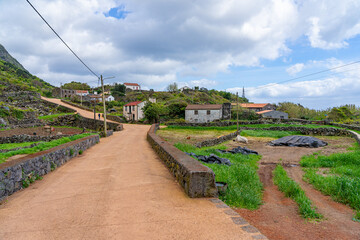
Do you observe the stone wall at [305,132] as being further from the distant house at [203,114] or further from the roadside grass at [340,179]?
the distant house at [203,114]

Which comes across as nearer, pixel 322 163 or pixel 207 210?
pixel 207 210

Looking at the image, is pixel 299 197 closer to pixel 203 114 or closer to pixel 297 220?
pixel 297 220

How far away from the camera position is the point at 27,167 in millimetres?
6379

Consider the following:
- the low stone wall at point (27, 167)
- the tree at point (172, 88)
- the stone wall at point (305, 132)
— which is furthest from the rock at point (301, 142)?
the tree at point (172, 88)

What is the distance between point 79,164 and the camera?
370 inches

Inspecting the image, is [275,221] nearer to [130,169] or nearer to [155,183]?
[155,183]

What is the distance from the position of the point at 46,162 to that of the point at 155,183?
4.31 m

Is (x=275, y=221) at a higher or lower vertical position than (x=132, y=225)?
lower

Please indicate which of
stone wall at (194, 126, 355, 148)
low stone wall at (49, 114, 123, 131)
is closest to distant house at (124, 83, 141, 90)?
low stone wall at (49, 114, 123, 131)

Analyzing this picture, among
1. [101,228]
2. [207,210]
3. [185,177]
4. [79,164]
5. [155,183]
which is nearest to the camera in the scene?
[101,228]

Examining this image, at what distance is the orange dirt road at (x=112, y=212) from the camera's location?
3418 mm

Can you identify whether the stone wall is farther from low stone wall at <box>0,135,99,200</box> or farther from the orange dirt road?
the orange dirt road

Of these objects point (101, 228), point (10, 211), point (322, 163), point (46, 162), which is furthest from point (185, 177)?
point (322, 163)

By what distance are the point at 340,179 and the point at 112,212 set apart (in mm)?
7368
